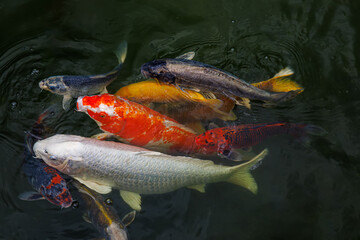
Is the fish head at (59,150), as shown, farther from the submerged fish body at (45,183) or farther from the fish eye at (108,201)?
the fish eye at (108,201)

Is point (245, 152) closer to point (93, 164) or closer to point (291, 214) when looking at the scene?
point (291, 214)

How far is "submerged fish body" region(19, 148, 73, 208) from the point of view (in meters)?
3.46

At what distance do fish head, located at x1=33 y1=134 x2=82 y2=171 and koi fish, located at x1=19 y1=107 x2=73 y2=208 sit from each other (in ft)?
0.38

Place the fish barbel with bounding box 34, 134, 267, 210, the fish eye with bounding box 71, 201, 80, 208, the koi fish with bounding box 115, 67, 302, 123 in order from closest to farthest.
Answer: the fish barbel with bounding box 34, 134, 267, 210
the fish eye with bounding box 71, 201, 80, 208
the koi fish with bounding box 115, 67, 302, 123

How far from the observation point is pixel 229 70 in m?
4.43

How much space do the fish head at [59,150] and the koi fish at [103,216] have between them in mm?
372

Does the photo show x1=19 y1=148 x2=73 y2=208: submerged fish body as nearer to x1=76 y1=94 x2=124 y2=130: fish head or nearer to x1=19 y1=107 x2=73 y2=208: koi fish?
x1=19 y1=107 x2=73 y2=208: koi fish

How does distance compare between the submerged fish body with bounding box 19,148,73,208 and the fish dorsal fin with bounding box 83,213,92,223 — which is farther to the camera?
the fish dorsal fin with bounding box 83,213,92,223

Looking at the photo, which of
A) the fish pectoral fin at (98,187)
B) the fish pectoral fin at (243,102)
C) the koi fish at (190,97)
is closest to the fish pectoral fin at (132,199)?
the fish pectoral fin at (98,187)

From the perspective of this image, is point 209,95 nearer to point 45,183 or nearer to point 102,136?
point 102,136

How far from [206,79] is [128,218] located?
5.93 ft

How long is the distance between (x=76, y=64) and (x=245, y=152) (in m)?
2.53

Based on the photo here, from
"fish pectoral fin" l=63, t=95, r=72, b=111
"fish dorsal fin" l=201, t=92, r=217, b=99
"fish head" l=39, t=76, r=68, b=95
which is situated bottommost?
"fish dorsal fin" l=201, t=92, r=217, b=99

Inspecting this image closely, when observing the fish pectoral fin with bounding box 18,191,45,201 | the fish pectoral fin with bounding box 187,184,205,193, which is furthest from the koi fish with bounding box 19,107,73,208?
the fish pectoral fin with bounding box 187,184,205,193
